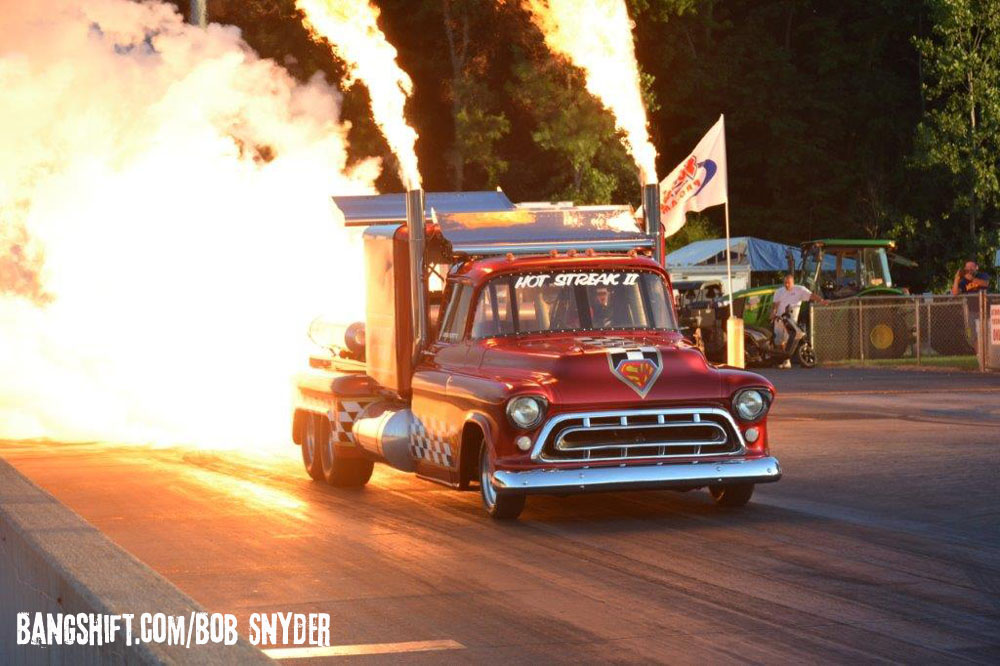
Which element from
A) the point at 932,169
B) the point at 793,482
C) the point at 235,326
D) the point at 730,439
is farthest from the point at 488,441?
the point at 932,169

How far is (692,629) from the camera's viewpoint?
9.20 meters

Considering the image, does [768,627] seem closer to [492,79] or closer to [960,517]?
[960,517]

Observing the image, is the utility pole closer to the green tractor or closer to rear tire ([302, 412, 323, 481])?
rear tire ([302, 412, 323, 481])

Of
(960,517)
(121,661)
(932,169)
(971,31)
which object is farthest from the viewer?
(932,169)

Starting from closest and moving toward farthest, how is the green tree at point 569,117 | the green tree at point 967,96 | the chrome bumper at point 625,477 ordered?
1. the chrome bumper at point 625,477
2. the green tree at point 569,117
3. the green tree at point 967,96

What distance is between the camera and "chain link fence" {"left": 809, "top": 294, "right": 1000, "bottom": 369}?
38.0 metres

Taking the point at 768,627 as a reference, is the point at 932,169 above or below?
above

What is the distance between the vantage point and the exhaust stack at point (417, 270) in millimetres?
15625

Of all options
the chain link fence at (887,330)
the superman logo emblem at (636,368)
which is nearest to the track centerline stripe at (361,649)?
the superman logo emblem at (636,368)

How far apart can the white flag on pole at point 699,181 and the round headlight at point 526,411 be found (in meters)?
19.1

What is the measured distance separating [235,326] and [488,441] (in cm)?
1202

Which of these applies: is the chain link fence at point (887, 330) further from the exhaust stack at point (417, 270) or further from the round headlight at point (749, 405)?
the round headlight at point (749, 405)

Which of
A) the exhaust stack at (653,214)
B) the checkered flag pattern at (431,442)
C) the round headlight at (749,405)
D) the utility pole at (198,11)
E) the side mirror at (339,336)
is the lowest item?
the checkered flag pattern at (431,442)

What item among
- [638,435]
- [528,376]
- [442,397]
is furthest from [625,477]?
[442,397]
